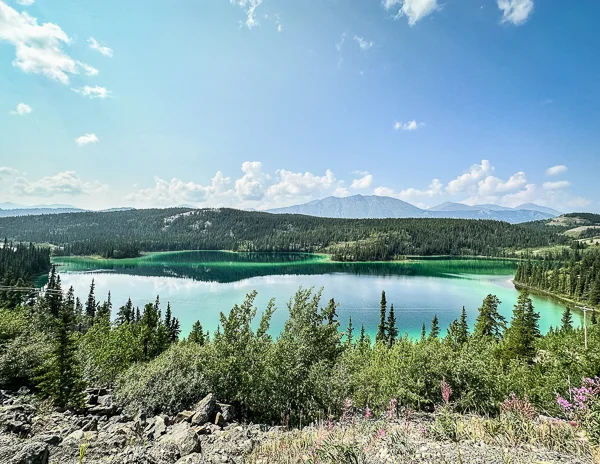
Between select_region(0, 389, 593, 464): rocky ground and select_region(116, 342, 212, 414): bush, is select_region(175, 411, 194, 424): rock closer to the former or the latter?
select_region(0, 389, 593, 464): rocky ground

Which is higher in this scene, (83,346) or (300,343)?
(300,343)

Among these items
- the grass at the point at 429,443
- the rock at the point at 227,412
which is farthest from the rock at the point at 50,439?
the rock at the point at 227,412

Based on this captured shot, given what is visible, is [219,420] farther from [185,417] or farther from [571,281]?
[571,281]

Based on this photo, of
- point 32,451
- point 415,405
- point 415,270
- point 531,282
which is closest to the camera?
point 32,451

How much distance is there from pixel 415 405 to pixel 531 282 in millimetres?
125611

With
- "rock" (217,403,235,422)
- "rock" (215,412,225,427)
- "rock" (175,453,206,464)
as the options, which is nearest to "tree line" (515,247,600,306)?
"rock" (217,403,235,422)

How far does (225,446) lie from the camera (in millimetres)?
7414

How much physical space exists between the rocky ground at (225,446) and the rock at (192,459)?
0.02 metres

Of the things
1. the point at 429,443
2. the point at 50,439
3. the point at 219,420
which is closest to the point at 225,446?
the point at 219,420

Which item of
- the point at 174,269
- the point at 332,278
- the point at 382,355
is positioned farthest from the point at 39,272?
the point at 382,355

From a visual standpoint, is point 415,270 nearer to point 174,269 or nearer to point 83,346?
point 174,269

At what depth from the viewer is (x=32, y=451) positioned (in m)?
5.23

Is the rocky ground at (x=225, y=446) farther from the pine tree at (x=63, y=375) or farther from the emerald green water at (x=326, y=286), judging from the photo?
the emerald green water at (x=326, y=286)

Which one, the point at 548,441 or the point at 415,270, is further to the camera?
the point at 415,270
